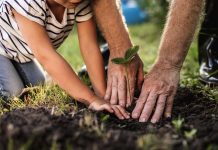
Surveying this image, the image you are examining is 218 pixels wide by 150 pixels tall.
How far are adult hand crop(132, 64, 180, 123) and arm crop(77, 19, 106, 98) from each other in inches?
14.9

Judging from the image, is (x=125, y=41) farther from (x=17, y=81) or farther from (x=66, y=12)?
(x=17, y=81)

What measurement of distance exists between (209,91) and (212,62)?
2.38 feet

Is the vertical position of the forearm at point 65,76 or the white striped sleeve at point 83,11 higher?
the white striped sleeve at point 83,11

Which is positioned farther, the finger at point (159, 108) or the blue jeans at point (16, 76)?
the blue jeans at point (16, 76)

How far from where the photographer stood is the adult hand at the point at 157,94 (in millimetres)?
2592

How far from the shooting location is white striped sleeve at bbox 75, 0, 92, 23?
3062 millimetres

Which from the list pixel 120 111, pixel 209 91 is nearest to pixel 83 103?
pixel 120 111

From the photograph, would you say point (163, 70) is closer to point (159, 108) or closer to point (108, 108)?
point (159, 108)

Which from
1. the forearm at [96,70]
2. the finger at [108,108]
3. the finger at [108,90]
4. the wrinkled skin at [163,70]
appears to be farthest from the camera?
the forearm at [96,70]

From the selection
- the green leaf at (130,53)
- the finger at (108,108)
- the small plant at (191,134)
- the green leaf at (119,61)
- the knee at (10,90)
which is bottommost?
the knee at (10,90)

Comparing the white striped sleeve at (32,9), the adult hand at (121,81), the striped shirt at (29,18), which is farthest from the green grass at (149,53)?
the white striped sleeve at (32,9)

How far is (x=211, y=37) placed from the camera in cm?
381

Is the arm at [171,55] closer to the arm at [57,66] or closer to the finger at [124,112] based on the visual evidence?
the finger at [124,112]

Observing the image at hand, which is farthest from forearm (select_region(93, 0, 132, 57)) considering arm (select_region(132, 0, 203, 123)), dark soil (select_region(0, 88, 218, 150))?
dark soil (select_region(0, 88, 218, 150))
